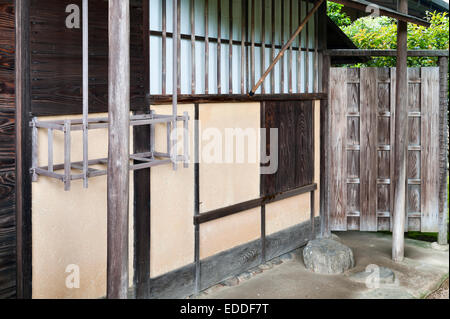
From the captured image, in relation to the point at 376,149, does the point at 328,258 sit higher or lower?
lower

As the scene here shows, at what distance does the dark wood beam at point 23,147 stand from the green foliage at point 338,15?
910 centimetres

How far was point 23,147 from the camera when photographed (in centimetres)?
379

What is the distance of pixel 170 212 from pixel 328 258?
2.14 meters

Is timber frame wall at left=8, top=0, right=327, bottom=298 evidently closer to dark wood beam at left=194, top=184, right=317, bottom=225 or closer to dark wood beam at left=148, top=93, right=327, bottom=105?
dark wood beam at left=148, top=93, right=327, bottom=105

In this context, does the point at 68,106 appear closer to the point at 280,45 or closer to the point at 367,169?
the point at 280,45

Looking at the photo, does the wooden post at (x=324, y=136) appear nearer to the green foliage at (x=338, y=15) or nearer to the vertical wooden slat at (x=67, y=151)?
the green foliage at (x=338, y=15)

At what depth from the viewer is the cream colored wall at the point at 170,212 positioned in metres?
5.02

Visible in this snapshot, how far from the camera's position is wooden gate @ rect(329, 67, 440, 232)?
7.41m

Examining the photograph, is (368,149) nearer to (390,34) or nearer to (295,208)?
(295,208)

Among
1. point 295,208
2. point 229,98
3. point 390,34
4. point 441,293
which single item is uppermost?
point 390,34

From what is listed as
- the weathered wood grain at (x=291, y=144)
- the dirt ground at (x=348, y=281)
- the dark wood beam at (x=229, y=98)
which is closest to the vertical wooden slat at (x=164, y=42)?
the dark wood beam at (x=229, y=98)

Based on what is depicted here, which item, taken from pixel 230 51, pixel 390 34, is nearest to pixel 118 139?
pixel 230 51

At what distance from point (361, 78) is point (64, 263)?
16.4 ft
